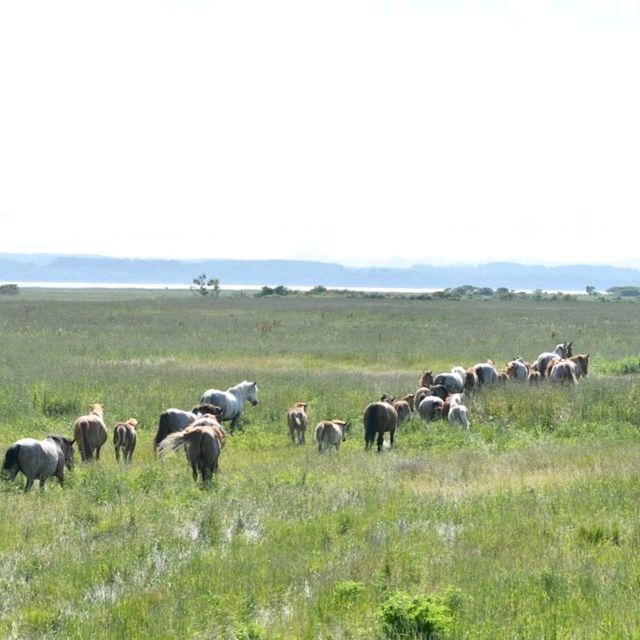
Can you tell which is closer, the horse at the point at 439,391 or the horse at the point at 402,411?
the horse at the point at 402,411

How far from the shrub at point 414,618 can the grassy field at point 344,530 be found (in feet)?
0.06

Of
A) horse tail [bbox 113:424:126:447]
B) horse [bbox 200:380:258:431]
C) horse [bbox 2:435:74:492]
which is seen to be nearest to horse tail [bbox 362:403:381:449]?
horse [bbox 200:380:258:431]

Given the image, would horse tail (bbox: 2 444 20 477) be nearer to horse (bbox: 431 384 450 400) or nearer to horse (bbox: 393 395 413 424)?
horse (bbox: 393 395 413 424)

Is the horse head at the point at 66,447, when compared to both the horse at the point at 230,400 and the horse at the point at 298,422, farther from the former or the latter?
the horse at the point at 230,400

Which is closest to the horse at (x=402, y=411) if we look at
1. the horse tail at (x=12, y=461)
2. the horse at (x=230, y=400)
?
the horse at (x=230, y=400)

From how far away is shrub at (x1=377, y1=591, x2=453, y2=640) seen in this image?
7.35 m

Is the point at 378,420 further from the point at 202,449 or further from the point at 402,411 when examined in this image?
the point at 202,449

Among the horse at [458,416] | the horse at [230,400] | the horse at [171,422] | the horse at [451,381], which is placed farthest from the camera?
the horse at [451,381]

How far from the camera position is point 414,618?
7379mm

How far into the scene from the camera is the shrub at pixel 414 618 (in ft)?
24.1

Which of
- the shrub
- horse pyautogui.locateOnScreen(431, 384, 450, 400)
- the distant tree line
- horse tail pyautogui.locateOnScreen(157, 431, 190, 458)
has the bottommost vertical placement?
the distant tree line

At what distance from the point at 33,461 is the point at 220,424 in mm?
7043

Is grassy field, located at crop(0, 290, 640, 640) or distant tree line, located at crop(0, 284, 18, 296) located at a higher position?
grassy field, located at crop(0, 290, 640, 640)

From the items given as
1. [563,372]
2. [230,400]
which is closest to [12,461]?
[230,400]
